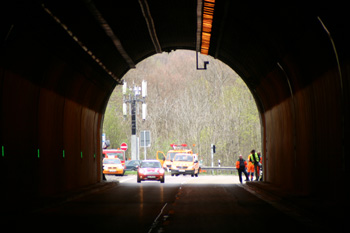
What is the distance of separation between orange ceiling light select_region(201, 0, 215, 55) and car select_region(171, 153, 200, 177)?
22073 millimetres

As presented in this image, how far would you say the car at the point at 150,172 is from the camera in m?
39.5

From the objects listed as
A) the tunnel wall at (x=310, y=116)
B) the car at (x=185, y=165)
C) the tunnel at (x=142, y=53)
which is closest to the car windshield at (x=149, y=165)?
the tunnel at (x=142, y=53)

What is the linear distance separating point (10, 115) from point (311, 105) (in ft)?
29.0

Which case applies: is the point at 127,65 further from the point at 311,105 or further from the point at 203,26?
the point at 311,105

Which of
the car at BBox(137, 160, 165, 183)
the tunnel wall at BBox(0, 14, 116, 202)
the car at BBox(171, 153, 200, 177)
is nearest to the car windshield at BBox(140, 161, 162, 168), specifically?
the car at BBox(137, 160, 165, 183)

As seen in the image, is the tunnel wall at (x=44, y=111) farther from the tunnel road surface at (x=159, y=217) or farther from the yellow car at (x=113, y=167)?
the yellow car at (x=113, y=167)

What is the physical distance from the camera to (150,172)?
39.8 m

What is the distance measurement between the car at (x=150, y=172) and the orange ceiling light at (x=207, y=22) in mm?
10257

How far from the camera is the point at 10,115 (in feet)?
60.6

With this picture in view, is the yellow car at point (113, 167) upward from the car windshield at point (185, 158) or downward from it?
downward

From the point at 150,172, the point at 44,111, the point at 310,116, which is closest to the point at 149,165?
the point at 150,172

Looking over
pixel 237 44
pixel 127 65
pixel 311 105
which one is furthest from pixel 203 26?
pixel 127 65

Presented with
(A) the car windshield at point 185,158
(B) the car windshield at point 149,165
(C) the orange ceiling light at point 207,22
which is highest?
(C) the orange ceiling light at point 207,22

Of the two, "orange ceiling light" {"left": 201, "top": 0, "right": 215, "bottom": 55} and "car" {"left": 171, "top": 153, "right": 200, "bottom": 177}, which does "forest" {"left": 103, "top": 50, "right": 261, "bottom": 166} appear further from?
"orange ceiling light" {"left": 201, "top": 0, "right": 215, "bottom": 55}
